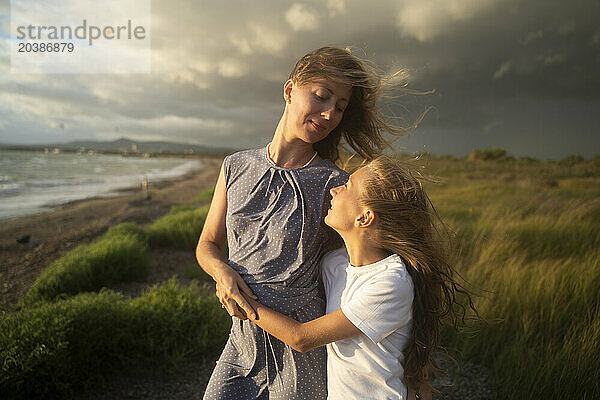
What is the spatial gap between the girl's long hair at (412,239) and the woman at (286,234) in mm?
301

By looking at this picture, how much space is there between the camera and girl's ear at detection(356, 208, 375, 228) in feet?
4.85

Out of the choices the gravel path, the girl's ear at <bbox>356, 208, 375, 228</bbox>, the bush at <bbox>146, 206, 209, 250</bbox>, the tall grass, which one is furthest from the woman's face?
the bush at <bbox>146, 206, 209, 250</bbox>

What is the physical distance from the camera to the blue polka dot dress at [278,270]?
1706 millimetres

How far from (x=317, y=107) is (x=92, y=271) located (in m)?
4.68

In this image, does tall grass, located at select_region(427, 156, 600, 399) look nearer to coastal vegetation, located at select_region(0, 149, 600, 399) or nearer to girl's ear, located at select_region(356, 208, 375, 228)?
coastal vegetation, located at select_region(0, 149, 600, 399)

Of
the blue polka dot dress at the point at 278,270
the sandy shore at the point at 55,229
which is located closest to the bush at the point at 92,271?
the sandy shore at the point at 55,229

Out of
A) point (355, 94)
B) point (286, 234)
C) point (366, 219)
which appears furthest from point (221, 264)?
point (355, 94)

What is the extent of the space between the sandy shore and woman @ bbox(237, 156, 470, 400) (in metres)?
4.94

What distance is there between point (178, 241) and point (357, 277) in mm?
6564

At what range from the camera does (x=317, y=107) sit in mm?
1682

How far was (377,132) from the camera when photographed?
79.4 inches

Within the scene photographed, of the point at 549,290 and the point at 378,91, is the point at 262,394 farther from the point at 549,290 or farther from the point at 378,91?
the point at 549,290

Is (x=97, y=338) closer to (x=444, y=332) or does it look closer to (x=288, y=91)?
(x=288, y=91)

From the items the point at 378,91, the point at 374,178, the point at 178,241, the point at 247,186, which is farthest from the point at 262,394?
the point at 178,241
